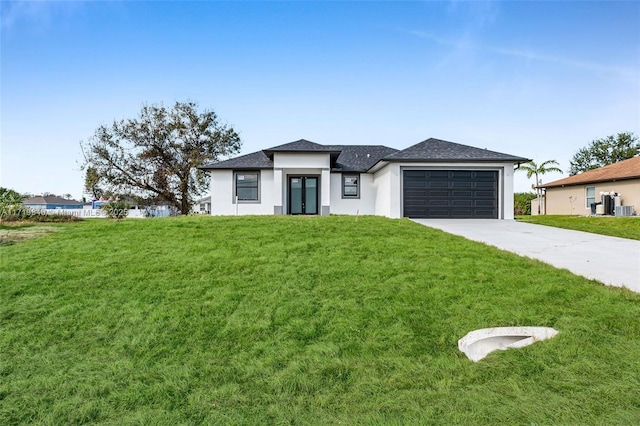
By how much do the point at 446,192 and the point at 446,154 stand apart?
5.87ft

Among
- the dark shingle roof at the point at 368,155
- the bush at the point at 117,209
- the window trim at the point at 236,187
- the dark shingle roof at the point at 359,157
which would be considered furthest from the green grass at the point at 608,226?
the bush at the point at 117,209

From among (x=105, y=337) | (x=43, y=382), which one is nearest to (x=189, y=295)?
(x=105, y=337)

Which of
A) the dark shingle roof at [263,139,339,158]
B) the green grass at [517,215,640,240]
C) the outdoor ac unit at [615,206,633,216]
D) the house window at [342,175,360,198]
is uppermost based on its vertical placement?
the dark shingle roof at [263,139,339,158]

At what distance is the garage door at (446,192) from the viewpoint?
1578 centimetres

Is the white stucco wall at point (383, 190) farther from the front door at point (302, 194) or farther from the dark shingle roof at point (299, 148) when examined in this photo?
the front door at point (302, 194)

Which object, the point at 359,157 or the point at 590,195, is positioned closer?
the point at 359,157

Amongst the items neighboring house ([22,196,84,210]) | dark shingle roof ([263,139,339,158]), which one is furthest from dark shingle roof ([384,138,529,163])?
neighboring house ([22,196,84,210])

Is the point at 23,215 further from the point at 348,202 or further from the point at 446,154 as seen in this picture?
the point at 446,154

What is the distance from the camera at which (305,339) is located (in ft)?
14.5

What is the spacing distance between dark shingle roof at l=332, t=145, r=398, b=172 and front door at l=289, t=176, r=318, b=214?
155 cm

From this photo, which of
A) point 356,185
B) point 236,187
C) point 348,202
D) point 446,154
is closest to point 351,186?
point 356,185

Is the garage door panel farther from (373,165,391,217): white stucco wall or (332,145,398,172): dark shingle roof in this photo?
(332,145,398,172): dark shingle roof

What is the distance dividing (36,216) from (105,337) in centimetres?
1500

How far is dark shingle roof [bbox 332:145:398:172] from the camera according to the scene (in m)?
18.9
